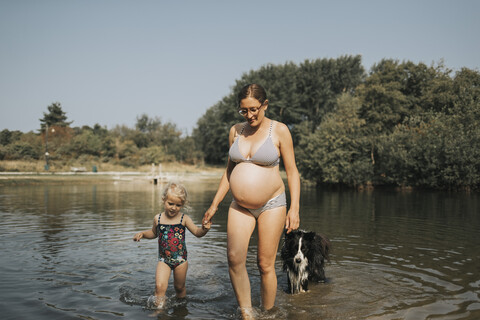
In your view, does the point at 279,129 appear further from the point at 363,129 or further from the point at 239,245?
the point at 363,129

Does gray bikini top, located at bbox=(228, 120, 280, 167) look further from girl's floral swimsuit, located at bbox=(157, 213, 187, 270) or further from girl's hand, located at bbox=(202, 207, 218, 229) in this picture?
girl's floral swimsuit, located at bbox=(157, 213, 187, 270)

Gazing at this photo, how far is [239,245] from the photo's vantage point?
14.0 ft

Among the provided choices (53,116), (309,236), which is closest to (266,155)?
(309,236)

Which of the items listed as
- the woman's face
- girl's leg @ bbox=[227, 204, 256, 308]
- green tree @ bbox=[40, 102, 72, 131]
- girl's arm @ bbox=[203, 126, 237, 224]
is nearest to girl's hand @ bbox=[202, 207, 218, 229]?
girl's arm @ bbox=[203, 126, 237, 224]

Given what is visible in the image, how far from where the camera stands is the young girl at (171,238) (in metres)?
5.07

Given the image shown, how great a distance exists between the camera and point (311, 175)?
3772 cm

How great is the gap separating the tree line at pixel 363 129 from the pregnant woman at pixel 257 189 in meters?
26.9

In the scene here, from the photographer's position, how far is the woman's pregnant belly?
13.8ft

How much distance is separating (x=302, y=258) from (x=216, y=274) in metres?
1.64

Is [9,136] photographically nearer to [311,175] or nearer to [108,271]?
[311,175]

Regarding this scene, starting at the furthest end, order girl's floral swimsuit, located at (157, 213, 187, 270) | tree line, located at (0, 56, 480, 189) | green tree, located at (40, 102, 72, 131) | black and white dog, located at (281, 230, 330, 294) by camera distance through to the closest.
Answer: green tree, located at (40, 102, 72, 131) < tree line, located at (0, 56, 480, 189) < black and white dog, located at (281, 230, 330, 294) < girl's floral swimsuit, located at (157, 213, 187, 270)

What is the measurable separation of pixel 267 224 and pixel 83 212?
1215 centimetres

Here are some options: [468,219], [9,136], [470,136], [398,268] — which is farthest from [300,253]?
[9,136]

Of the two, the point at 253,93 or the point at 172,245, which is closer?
the point at 253,93
